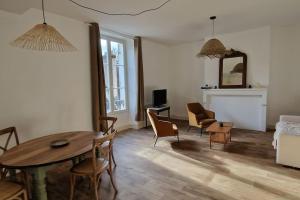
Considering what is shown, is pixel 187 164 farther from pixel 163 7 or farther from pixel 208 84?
pixel 208 84

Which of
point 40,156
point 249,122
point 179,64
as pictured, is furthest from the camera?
point 179,64

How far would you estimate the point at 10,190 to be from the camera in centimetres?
178

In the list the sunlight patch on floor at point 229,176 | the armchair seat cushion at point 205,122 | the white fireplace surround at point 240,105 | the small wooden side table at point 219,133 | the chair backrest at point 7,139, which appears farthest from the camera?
the white fireplace surround at point 240,105

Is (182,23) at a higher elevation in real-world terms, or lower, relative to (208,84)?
higher

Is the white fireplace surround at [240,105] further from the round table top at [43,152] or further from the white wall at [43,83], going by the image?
the round table top at [43,152]

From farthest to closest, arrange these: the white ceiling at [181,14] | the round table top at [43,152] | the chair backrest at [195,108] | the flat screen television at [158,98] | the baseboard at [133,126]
A: 1. the flat screen television at [158,98]
2. the baseboard at [133,126]
3. the chair backrest at [195,108]
4. the white ceiling at [181,14]
5. the round table top at [43,152]

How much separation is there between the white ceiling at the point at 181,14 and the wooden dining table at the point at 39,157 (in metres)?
2.01

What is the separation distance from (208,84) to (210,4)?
9.53ft

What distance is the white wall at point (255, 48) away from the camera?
15.7 feet

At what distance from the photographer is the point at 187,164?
3.16 metres

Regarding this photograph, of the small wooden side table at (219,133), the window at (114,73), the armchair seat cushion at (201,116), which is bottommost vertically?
the small wooden side table at (219,133)

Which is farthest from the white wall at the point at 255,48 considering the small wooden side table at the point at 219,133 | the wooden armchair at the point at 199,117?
the small wooden side table at the point at 219,133

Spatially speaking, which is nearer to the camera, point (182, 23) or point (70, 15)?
point (70, 15)

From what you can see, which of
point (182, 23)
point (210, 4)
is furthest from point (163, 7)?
point (182, 23)
